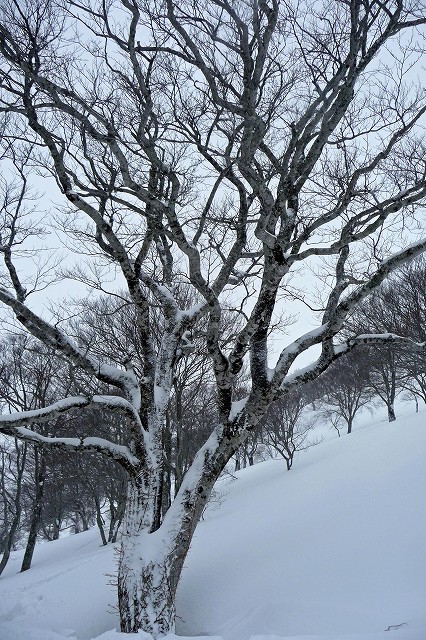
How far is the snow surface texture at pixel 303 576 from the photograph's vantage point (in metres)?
3.53

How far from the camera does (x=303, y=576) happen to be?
14.5 feet

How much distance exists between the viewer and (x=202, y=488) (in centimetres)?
434

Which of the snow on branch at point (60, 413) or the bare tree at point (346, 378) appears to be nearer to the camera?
the snow on branch at point (60, 413)

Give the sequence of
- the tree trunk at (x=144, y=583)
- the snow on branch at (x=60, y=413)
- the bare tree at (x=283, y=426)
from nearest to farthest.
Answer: the tree trunk at (x=144, y=583)
the snow on branch at (x=60, y=413)
the bare tree at (x=283, y=426)

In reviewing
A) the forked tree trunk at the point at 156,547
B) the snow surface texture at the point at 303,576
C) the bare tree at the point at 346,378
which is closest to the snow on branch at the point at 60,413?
the forked tree trunk at the point at 156,547

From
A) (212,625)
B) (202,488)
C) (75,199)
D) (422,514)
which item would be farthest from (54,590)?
(75,199)

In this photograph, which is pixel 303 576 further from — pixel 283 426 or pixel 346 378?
pixel 346 378

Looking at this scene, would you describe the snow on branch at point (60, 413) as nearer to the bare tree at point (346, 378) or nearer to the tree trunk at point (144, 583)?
the tree trunk at point (144, 583)

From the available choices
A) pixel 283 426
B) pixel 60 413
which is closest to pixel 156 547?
pixel 60 413

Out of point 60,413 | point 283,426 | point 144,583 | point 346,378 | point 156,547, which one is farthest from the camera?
point 346,378

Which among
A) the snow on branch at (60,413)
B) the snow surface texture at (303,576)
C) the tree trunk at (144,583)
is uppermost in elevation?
the snow on branch at (60,413)

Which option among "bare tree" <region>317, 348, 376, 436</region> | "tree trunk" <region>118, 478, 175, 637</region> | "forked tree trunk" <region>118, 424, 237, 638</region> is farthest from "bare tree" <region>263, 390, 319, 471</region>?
"tree trunk" <region>118, 478, 175, 637</region>

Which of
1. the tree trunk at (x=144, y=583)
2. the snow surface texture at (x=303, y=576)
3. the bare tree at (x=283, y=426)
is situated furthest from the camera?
the bare tree at (x=283, y=426)

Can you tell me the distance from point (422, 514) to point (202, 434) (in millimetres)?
10475
